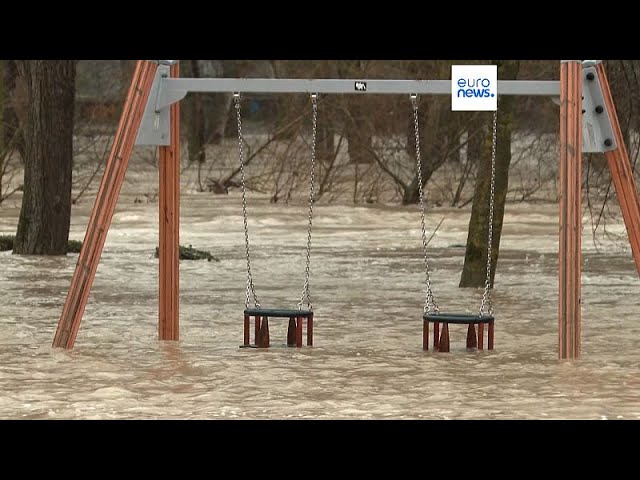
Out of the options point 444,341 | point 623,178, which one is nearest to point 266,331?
point 444,341

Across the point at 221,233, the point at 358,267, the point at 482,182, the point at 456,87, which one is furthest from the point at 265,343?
the point at 221,233

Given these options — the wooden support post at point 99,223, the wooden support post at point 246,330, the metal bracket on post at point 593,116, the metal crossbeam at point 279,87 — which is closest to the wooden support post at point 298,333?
the wooden support post at point 246,330

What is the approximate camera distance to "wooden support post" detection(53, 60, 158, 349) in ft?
38.4

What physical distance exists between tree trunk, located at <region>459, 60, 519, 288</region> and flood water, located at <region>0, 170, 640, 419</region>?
33 centimetres

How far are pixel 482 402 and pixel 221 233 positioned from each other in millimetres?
15342

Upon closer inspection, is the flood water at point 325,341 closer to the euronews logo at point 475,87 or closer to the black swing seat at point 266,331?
the black swing seat at point 266,331

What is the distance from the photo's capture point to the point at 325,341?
12.8m

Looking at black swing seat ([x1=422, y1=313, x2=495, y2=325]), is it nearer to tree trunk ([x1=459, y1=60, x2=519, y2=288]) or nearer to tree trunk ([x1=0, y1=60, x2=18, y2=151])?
tree trunk ([x1=459, y1=60, x2=519, y2=288])

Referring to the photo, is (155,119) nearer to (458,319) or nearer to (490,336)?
(458,319)

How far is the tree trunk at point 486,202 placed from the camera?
56.7 feet

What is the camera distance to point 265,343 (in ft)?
39.8

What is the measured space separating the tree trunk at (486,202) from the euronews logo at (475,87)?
534 cm

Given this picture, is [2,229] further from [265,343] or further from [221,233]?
[265,343]

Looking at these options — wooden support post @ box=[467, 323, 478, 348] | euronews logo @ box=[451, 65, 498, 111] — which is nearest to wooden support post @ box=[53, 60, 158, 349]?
euronews logo @ box=[451, 65, 498, 111]
